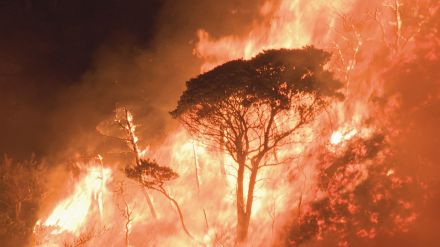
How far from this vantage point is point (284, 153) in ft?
89.5

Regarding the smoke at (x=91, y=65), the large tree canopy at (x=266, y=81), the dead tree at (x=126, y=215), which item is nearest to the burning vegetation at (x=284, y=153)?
the large tree canopy at (x=266, y=81)

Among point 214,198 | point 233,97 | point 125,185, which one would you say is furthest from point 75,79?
point 233,97

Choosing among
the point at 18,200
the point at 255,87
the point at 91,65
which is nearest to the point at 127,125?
the point at 18,200

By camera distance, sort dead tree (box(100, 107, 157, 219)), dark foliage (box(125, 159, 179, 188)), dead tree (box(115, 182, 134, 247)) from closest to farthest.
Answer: dark foliage (box(125, 159, 179, 188))
dead tree (box(115, 182, 134, 247))
dead tree (box(100, 107, 157, 219))

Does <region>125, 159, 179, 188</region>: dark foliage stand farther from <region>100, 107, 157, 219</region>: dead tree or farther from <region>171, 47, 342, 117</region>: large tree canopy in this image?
<region>100, 107, 157, 219</region>: dead tree

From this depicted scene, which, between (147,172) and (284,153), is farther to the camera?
(284,153)

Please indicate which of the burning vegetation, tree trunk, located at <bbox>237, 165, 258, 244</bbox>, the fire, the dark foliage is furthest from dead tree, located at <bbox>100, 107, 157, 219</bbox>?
tree trunk, located at <bbox>237, 165, 258, 244</bbox>

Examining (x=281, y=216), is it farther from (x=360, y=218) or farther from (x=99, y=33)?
(x=99, y=33)

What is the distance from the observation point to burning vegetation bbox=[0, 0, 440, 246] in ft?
62.7

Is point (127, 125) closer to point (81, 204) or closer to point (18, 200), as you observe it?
point (81, 204)

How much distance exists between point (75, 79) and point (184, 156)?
2132cm

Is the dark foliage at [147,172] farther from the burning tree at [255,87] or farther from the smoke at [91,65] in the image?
the smoke at [91,65]

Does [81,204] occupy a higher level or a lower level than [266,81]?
higher

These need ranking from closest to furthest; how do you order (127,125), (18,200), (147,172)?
1. (147,172)
2. (127,125)
3. (18,200)
